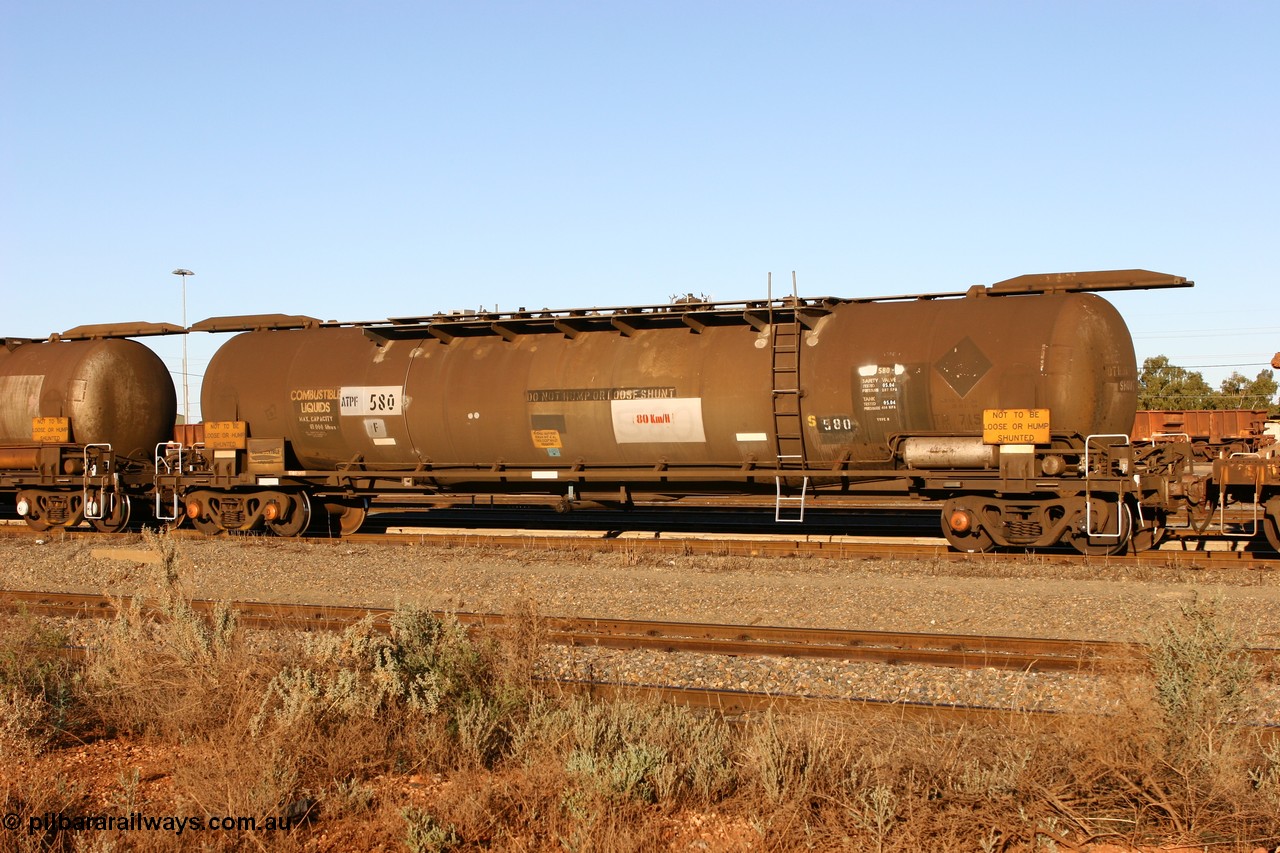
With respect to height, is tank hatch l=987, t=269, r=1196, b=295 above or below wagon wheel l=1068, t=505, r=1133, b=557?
above

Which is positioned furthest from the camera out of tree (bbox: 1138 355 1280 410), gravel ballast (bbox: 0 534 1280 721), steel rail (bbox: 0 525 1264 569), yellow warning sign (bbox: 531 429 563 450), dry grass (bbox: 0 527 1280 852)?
tree (bbox: 1138 355 1280 410)

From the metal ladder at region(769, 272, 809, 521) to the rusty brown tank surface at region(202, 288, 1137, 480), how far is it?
0.02 m

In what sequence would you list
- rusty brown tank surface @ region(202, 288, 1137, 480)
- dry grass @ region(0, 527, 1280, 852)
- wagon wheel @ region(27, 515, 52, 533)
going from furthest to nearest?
1. wagon wheel @ region(27, 515, 52, 533)
2. rusty brown tank surface @ region(202, 288, 1137, 480)
3. dry grass @ region(0, 527, 1280, 852)

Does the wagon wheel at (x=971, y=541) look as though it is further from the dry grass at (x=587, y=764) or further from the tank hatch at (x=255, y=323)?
the tank hatch at (x=255, y=323)

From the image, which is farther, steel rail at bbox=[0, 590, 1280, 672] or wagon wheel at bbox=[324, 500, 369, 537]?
wagon wheel at bbox=[324, 500, 369, 537]

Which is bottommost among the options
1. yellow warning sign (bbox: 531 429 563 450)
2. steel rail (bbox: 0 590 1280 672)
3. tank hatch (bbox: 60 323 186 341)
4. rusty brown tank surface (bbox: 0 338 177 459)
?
steel rail (bbox: 0 590 1280 672)

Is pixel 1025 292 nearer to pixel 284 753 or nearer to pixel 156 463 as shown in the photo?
pixel 284 753

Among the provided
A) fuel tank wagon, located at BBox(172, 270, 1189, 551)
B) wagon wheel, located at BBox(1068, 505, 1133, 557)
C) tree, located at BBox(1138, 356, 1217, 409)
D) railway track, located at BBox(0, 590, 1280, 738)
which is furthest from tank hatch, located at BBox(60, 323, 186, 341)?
tree, located at BBox(1138, 356, 1217, 409)

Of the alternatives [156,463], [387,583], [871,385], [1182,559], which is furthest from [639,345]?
[156,463]

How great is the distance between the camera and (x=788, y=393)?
1476 cm

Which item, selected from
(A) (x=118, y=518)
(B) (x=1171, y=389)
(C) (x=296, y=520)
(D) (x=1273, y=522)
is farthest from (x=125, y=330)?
(B) (x=1171, y=389)

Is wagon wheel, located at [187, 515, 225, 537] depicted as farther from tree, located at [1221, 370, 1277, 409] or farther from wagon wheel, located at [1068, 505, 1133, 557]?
tree, located at [1221, 370, 1277, 409]

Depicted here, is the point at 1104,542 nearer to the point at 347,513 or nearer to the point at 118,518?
the point at 347,513

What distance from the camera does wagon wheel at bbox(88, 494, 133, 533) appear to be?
19328 millimetres
